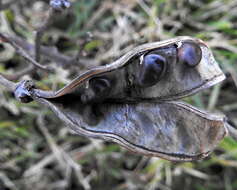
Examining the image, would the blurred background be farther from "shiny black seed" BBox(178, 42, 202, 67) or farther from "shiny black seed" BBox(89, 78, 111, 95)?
"shiny black seed" BBox(178, 42, 202, 67)

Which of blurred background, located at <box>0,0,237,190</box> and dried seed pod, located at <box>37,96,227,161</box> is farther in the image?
blurred background, located at <box>0,0,237,190</box>

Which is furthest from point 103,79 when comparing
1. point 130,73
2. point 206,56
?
point 206,56

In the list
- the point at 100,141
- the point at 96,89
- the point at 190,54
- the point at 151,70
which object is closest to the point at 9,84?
the point at 96,89

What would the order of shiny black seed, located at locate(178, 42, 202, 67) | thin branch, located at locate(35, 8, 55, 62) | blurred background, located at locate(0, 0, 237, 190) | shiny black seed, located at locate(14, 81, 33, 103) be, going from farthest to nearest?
blurred background, located at locate(0, 0, 237, 190)
thin branch, located at locate(35, 8, 55, 62)
shiny black seed, located at locate(178, 42, 202, 67)
shiny black seed, located at locate(14, 81, 33, 103)

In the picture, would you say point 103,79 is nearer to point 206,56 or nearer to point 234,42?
point 206,56

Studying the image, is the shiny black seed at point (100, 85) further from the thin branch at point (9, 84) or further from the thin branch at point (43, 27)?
the thin branch at point (43, 27)

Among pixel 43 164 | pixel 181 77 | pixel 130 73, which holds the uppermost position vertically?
pixel 130 73

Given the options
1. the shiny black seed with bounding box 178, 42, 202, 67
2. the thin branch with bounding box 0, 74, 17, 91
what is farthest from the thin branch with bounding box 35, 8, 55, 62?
the shiny black seed with bounding box 178, 42, 202, 67

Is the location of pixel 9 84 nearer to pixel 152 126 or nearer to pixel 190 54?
pixel 152 126
